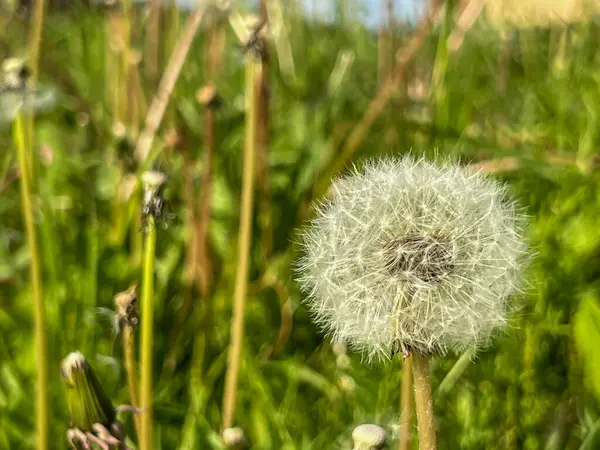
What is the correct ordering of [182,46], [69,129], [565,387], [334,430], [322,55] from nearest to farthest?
[334,430] → [565,387] → [182,46] → [69,129] → [322,55]

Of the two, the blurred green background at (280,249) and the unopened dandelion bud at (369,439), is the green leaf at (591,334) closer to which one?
the blurred green background at (280,249)

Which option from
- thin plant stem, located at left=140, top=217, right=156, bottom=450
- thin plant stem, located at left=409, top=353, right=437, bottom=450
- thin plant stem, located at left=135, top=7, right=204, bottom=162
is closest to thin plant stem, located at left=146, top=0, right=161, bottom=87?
thin plant stem, located at left=135, top=7, right=204, bottom=162

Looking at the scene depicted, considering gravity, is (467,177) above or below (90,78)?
above

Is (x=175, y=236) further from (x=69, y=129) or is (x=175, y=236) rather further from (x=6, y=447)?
(x=69, y=129)

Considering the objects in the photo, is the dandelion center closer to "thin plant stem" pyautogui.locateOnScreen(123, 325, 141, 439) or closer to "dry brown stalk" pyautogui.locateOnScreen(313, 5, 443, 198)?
"thin plant stem" pyautogui.locateOnScreen(123, 325, 141, 439)

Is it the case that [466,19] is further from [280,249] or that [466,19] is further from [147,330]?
[147,330]

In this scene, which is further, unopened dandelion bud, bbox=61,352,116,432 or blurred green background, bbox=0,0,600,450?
blurred green background, bbox=0,0,600,450

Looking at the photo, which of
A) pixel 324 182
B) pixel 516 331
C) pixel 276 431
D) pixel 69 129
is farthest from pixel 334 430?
pixel 69 129
